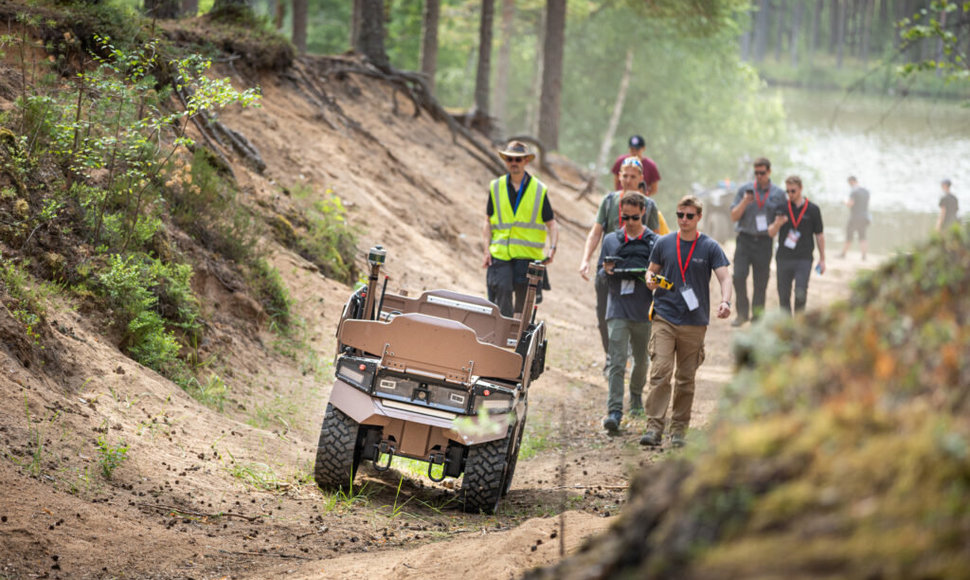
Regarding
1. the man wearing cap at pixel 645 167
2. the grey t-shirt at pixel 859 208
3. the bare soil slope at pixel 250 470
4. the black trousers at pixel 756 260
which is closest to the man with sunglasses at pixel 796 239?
the black trousers at pixel 756 260

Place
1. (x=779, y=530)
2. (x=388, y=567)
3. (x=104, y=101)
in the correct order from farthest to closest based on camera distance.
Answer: (x=104, y=101) < (x=388, y=567) < (x=779, y=530)

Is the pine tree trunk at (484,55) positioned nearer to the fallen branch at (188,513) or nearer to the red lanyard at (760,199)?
the red lanyard at (760,199)

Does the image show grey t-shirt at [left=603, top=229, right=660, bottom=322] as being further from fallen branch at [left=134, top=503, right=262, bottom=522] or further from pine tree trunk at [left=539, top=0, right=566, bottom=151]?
pine tree trunk at [left=539, top=0, right=566, bottom=151]

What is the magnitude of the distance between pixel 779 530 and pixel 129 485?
5.24 m

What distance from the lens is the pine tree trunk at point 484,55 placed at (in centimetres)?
2412

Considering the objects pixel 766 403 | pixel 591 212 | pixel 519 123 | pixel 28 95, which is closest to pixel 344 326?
pixel 28 95

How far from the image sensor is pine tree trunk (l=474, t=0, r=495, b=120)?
24125 millimetres

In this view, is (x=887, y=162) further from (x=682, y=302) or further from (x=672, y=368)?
(x=682, y=302)

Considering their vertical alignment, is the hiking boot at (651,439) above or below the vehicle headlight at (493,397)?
below

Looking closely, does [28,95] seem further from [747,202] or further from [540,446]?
[747,202]

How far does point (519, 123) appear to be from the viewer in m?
46.8

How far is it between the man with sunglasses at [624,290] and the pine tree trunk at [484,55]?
14.8 m

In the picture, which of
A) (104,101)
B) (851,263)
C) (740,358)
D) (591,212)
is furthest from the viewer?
(851,263)

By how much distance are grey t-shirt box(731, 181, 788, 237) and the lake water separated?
26305 mm
